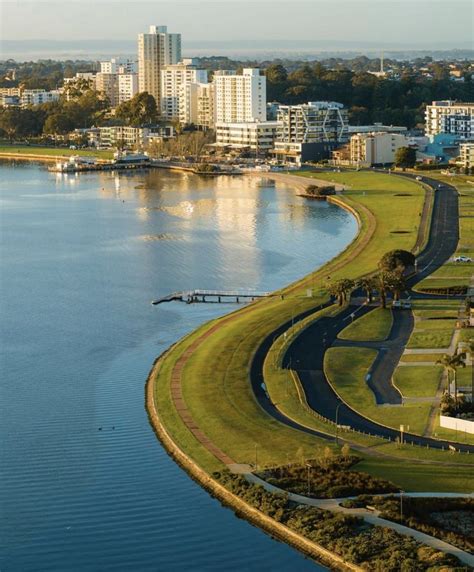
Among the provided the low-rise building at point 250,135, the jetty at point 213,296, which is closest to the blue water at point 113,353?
the jetty at point 213,296

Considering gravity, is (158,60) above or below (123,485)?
above

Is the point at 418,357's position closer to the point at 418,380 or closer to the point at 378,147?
the point at 418,380

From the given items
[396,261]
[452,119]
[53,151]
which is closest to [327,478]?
[396,261]

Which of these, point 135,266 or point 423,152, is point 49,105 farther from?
point 135,266

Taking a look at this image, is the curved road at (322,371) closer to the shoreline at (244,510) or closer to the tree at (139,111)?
the shoreline at (244,510)

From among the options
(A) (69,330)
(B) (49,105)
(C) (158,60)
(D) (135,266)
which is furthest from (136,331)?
(C) (158,60)

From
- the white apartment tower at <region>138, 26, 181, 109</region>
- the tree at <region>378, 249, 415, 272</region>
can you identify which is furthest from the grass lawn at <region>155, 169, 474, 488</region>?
the white apartment tower at <region>138, 26, 181, 109</region>
